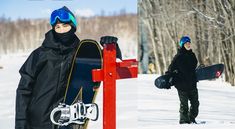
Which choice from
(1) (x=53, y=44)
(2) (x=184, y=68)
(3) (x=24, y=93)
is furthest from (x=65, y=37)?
(2) (x=184, y=68)

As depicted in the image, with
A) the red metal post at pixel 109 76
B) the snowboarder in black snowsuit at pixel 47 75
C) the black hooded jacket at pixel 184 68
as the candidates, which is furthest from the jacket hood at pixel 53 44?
the black hooded jacket at pixel 184 68

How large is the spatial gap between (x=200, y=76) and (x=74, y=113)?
1745mm

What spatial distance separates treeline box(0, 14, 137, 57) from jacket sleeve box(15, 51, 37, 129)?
4.03 ft

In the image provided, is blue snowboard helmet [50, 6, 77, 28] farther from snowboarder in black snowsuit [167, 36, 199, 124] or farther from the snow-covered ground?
snowboarder in black snowsuit [167, 36, 199, 124]

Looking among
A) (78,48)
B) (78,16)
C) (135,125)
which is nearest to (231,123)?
(135,125)

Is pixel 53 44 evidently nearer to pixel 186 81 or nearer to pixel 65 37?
pixel 65 37

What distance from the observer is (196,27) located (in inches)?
150

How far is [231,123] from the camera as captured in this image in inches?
141

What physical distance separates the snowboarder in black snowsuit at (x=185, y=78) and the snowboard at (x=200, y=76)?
4cm

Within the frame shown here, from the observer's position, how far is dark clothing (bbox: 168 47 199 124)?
339 cm

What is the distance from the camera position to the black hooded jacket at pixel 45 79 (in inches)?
75.7

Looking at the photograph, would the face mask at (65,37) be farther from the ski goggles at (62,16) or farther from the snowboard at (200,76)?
the snowboard at (200,76)

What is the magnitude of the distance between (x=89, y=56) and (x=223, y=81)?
80.4 inches

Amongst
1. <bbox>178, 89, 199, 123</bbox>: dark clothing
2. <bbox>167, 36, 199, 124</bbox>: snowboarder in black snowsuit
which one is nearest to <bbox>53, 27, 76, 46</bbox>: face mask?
<bbox>167, 36, 199, 124</bbox>: snowboarder in black snowsuit
